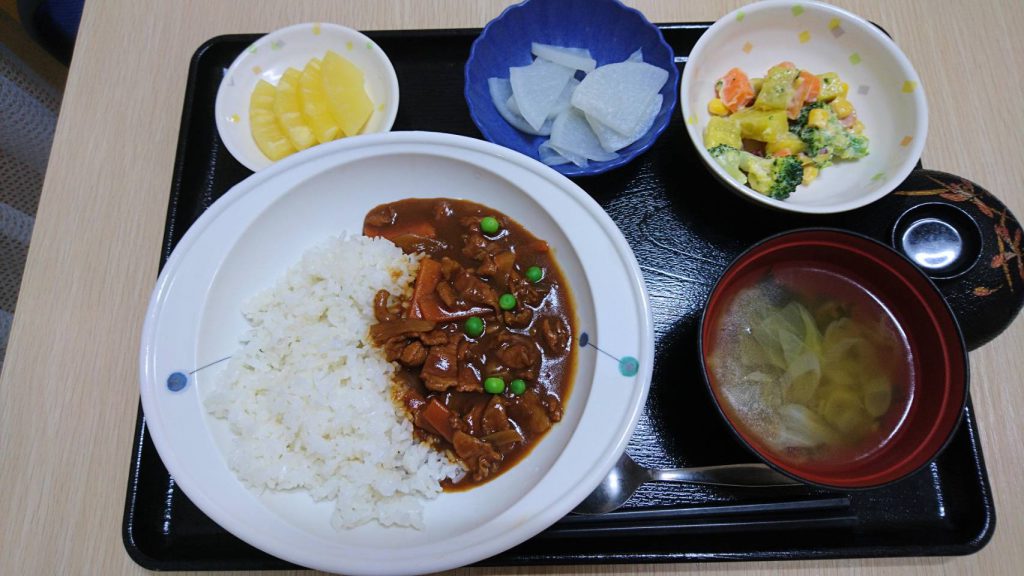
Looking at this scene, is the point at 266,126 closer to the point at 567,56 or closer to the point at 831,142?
the point at 567,56

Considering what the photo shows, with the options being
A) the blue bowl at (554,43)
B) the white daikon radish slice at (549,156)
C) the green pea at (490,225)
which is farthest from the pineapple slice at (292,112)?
the white daikon radish slice at (549,156)

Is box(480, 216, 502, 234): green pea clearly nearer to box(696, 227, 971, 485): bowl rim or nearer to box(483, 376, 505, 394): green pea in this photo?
box(483, 376, 505, 394): green pea

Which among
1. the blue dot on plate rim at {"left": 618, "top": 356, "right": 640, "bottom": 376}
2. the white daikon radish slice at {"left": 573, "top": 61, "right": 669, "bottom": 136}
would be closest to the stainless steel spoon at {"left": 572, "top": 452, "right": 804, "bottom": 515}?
the blue dot on plate rim at {"left": 618, "top": 356, "right": 640, "bottom": 376}

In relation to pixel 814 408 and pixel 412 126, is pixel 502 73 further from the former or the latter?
pixel 814 408

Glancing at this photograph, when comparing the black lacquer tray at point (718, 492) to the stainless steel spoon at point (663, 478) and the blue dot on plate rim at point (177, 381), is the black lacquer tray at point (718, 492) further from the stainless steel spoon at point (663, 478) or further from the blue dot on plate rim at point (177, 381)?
the blue dot on plate rim at point (177, 381)

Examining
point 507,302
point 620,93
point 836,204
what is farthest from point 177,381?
point 836,204

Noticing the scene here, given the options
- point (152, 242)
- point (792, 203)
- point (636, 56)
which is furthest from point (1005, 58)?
point (152, 242)

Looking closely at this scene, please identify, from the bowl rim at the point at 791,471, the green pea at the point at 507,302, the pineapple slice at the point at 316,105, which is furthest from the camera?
the pineapple slice at the point at 316,105
